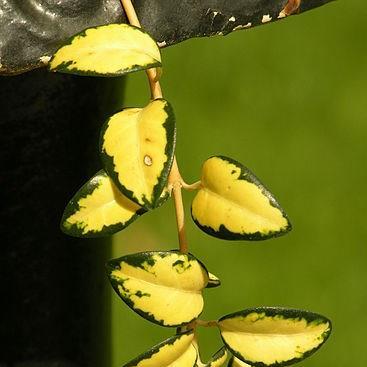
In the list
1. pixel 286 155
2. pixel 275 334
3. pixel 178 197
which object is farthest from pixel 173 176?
pixel 286 155

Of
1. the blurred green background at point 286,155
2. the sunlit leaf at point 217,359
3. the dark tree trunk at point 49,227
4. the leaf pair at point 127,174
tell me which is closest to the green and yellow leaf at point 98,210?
the leaf pair at point 127,174

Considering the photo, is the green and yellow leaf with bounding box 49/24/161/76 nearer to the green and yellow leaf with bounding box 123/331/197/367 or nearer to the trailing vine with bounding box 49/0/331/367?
the trailing vine with bounding box 49/0/331/367

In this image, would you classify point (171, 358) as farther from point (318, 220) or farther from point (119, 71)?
point (318, 220)

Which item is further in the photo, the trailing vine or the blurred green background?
the blurred green background

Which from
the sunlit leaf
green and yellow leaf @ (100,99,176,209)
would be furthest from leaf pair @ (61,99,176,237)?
the sunlit leaf

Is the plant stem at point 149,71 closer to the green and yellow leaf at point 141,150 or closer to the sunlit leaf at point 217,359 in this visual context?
the green and yellow leaf at point 141,150

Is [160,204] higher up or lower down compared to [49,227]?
higher up

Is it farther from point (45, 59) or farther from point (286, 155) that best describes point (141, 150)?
point (286, 155)
